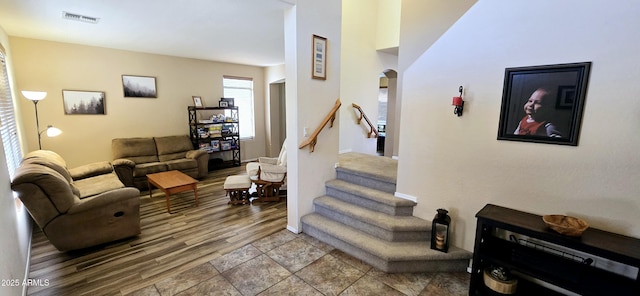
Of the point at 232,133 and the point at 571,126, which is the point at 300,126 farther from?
the point at 232,133

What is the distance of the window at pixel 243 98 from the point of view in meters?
6.71

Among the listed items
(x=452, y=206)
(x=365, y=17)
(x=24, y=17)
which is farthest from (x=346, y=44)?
(x=24, y=17)

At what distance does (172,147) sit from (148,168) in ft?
2.68

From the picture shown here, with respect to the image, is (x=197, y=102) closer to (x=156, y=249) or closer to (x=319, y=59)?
(x=156, y=249)

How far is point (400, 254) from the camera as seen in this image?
2463 mm

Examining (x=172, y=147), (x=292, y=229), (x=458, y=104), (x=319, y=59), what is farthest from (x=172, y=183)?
(x=458, y=104)

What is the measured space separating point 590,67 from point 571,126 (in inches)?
16.2

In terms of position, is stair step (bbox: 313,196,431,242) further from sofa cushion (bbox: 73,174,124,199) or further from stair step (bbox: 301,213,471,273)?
sofa cushion (bbox: 73,174,124,199)

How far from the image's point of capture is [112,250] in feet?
9.36

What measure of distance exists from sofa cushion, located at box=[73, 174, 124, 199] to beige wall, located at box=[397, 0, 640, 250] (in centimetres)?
387

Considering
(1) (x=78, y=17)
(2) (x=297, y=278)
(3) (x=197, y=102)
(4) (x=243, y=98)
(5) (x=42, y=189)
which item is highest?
(1) (x=78, y=17)

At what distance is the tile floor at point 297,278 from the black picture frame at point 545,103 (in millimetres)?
1426

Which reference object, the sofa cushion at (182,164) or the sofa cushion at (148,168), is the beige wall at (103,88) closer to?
the sofa cushion at (148,168)

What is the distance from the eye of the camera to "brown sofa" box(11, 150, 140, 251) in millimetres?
2412
